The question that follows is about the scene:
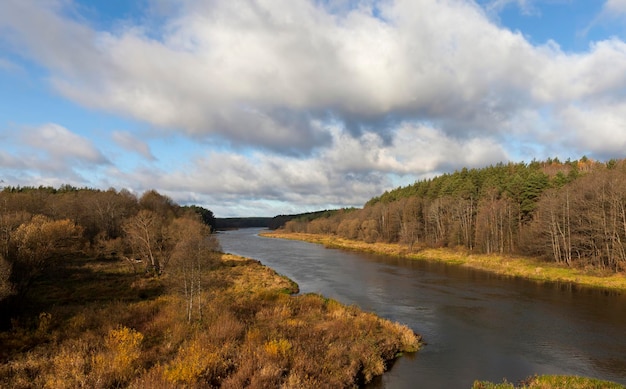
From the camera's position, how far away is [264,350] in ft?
57.0

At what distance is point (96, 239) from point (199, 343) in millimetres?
59626

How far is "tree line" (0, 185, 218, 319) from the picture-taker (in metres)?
23.8

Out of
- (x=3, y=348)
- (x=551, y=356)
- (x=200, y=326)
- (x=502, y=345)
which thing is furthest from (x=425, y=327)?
(x=3, y=348)

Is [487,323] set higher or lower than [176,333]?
lower

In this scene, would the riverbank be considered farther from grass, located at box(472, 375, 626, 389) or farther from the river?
grass, located at box(472, 375, 626, 389)

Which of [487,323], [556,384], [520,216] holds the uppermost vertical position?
[520,216]

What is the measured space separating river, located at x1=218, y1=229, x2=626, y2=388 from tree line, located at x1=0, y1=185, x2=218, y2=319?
46.5 feet

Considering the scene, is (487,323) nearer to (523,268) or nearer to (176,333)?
(176,333)

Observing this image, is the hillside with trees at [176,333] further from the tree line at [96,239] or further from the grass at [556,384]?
the grass at [556,384]

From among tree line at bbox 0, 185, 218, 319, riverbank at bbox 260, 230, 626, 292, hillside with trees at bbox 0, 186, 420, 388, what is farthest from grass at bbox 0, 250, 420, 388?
riverbank at bbox 260, 230, 626, 292

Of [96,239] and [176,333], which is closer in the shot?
[176,333]

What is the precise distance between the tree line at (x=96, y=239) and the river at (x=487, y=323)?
1418 centimetres

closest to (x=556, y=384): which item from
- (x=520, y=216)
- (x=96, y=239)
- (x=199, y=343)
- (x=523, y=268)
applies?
(x=199, y=343)

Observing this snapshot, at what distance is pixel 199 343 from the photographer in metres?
17.8
